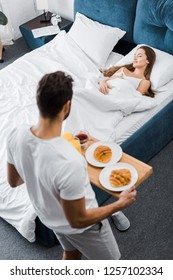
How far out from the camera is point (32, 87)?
10.0 feet

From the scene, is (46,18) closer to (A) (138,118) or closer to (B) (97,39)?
(B) (97,39)

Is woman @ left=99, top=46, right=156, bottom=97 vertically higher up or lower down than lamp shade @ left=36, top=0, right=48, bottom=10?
lower down

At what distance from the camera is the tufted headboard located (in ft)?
9.62

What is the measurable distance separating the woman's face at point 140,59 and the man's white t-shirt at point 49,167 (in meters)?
1.73

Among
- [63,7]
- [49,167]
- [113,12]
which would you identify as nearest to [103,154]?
[49,167]

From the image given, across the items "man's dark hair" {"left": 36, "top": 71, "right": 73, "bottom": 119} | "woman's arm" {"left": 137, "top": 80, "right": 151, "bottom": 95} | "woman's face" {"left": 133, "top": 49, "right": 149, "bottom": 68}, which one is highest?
"man's dark hair" {"left": 36, "top": 71, "right": 73, "bottom": 119}

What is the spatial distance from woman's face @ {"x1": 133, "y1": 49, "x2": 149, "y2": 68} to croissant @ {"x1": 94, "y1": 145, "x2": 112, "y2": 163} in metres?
1.21

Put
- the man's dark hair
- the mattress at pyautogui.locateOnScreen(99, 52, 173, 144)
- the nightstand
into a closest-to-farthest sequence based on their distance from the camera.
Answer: the man's dark hair < the mattress at pyautogui.locateOnScreen(99, 52, 173, 144) < the nightstand

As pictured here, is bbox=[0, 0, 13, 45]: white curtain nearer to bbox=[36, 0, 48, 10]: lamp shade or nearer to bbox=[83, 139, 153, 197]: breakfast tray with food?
bbox=[36, 0, 48, 10]: lamp shade

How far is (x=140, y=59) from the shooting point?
2.96 metres

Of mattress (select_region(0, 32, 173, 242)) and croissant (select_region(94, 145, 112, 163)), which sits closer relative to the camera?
croissant (select_region(94, 145, 112, 163))

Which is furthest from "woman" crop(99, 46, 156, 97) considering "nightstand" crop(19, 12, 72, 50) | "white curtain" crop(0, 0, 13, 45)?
"white curtain" crop(0, 0, 13, 45)

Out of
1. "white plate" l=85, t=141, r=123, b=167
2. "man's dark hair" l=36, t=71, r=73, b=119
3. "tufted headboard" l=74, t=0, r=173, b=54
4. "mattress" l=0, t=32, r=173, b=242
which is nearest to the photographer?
"man's dark hair" l=36, t=71, r=73, b=119

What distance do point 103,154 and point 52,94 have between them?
27.9 inches
